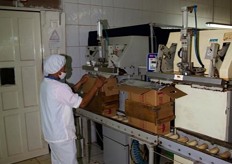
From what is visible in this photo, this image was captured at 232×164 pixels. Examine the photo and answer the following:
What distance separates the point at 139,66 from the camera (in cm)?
269

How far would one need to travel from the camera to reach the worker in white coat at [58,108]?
2.15 meters

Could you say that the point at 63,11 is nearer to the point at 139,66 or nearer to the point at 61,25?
the point at 61,25

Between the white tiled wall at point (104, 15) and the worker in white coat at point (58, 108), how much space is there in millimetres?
1322

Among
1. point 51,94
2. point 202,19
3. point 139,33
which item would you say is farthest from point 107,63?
point 202,19

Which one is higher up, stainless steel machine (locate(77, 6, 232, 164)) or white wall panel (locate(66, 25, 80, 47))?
white wall panel (locate(66, 25, 80, 47))

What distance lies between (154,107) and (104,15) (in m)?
2.29

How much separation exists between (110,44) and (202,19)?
326 cm

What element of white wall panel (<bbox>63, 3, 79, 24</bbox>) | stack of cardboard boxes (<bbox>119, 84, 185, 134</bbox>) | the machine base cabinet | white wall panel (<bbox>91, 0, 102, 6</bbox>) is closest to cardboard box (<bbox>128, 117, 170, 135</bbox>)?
stack of cardboard boxes (<bbox>119, 84, 185, 134</bbox>)

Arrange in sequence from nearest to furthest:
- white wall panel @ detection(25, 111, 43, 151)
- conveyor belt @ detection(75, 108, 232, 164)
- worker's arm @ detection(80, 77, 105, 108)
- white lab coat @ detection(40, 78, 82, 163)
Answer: conveyor belt @ detection(75, 108, 232, 164)
white lab coat @ detection(40, 78, 82, 163)
worker's arm @ detection(80, 77, 105, 108)
white wall panel @ detection(25, 111, 43, 151)

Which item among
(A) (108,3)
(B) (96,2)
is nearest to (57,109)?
(B) (96,2)

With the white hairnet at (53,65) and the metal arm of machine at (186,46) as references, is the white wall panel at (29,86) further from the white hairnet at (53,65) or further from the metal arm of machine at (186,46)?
the metal arm of machine at (186,46)

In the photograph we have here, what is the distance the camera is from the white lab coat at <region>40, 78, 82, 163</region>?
7.02ft

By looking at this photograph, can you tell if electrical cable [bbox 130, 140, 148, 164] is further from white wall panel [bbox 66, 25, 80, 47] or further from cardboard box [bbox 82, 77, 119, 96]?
white wall panel [bbox 66, 25, 80, 47]

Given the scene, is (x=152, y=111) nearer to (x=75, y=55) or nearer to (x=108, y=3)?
(x=75, y=55)
